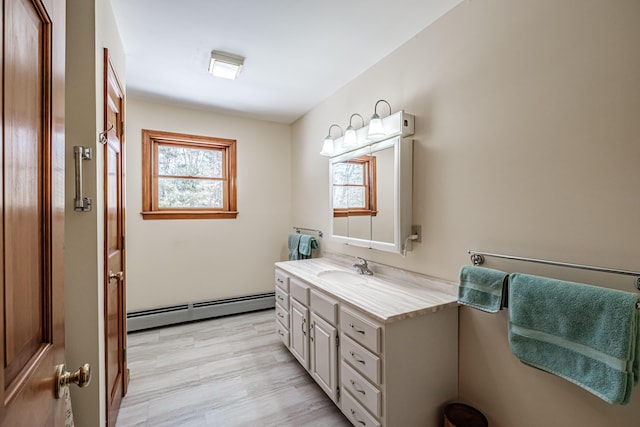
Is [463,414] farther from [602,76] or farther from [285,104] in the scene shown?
[285,104]

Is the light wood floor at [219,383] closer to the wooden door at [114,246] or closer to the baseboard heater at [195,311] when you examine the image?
the baseboard heater at [195,311]

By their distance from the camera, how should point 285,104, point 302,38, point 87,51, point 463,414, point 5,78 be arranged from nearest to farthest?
point 5,78 → point 87,51 → point 463,414 → point 302,38 → point 285,104

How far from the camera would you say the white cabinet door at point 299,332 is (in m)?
2.14

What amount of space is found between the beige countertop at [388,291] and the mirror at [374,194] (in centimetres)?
24

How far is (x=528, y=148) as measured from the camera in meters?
1.36

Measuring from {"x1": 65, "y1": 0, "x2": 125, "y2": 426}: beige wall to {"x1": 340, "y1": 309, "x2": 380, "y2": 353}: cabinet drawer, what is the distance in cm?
124

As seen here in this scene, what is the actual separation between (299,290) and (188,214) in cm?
179

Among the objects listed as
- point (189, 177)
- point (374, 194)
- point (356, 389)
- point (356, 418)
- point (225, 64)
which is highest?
point (225, 64)

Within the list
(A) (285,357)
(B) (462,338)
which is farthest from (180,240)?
(B) (462,338)

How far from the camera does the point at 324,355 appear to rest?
75.0 inches

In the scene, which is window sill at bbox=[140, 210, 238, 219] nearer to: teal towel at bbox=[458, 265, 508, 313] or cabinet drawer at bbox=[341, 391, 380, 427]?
cabinet drawer at bbox=[341, 391, 380, 427]

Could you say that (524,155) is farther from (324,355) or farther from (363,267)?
(324,355)

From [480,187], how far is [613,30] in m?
0.77

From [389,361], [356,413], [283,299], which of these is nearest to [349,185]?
[283,299]
